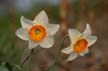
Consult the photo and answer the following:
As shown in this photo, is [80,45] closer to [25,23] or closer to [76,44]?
[76,44]

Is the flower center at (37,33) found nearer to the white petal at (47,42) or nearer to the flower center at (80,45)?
the white petal at (47,42)

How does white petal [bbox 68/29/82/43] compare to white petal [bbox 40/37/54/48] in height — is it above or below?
above

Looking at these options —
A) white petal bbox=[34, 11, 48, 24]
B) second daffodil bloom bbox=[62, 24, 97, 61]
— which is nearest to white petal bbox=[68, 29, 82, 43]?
second daffodil bloom bbox=[62, 24, 97, 61]

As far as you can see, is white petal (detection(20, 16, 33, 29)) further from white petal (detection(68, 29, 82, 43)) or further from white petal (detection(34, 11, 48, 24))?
white petal (detection(68, 29, 82, 43))

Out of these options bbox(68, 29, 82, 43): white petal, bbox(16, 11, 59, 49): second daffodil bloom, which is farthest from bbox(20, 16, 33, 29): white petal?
bbox(68, 29, 82, 43): white petal

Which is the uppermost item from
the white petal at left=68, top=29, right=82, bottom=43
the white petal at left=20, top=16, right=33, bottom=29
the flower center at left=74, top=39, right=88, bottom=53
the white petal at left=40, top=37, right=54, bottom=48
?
the white petal at left=20, top=16, right=33, bottom=29

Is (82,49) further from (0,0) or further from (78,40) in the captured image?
(0,0)
